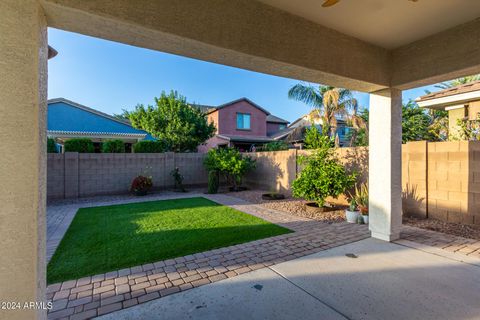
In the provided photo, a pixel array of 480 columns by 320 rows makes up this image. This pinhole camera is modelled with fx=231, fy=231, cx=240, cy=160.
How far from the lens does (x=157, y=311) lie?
239 cm

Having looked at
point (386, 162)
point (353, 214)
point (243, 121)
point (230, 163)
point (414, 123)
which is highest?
point (243, 121)

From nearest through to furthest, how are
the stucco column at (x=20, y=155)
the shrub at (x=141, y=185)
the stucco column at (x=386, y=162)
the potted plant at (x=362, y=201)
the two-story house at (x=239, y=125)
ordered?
the stucco column at (x=20, y=155) → the stucco column at (x=386, y=162) → the potted plant at (x=362, y=201) → the shrub at (x=141, y=185) → the two-story house at (x=239, y=125)

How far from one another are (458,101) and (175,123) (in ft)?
46.9

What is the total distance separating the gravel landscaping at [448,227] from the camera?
4465 millimetres

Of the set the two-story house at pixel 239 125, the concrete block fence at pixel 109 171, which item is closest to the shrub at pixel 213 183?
the concrete block fence at pixel 109 171

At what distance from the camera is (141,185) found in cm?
971

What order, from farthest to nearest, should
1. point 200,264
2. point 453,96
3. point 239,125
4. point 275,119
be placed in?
point 275,119 → point 239,125 → point 453,96 → point 200,264

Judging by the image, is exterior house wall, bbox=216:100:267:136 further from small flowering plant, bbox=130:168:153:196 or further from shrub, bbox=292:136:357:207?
shrub, bbox=292:136:357:207

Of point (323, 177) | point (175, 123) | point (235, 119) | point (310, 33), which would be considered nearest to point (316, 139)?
point (323, 177)

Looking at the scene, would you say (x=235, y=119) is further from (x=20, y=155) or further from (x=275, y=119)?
(x=20, y=155)

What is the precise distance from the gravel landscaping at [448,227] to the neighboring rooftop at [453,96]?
16.1 feet

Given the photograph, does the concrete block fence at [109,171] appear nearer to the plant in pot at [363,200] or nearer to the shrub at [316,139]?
the shrub at [316,139]

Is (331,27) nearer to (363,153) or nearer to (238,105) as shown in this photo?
(363,153)

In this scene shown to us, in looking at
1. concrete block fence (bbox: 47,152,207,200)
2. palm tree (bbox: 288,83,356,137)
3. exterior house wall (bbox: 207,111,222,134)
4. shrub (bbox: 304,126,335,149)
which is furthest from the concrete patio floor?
exterior house wall (bbox: 207,111,222,134)
